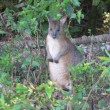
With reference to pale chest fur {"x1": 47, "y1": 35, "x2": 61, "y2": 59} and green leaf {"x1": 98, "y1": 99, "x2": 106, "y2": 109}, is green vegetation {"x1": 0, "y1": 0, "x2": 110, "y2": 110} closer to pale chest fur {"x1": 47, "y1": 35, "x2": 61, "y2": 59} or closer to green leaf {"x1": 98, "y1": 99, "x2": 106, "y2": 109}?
green leaf {"x1": 98, "y1": 99, "x2": 106, "y2": 109}

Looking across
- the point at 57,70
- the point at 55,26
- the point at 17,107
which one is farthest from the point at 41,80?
the point at 17,107

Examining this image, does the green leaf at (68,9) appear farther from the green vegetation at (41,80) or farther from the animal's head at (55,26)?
the animal's head at (55,26)

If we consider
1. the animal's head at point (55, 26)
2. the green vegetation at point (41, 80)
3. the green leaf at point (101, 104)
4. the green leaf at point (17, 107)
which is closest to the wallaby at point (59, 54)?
the animal's head at point (55, 26)

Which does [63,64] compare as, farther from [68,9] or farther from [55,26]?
[68,9]

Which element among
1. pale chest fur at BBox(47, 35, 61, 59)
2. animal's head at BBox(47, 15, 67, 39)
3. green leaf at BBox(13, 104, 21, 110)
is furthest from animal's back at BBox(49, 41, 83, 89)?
green leaf at BBox(13, 104, 21, 110)

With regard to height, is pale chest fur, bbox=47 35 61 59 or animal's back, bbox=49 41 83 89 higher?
pale chest fur, bbox=47 35 61 59

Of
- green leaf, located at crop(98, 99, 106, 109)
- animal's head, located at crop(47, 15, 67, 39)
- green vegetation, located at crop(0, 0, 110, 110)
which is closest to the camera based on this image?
green vegetation, located at crop(0, 0, 110, 110)

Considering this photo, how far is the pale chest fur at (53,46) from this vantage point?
22.3ft

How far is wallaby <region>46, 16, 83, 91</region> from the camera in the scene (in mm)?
6734

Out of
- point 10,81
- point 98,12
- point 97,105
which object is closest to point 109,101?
point 97,105

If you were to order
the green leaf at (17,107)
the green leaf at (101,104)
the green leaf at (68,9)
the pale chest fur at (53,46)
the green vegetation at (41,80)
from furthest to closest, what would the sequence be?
the pale chest fur at (53,46), the green leaf at (68,9), the green leaf at (101,104), the green vegetation at (41,80), the green leaf at (17,107)

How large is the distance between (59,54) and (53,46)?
14cm

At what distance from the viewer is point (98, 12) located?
952 centimetres

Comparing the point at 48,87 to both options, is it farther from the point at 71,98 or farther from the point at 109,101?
the point at 109,101
